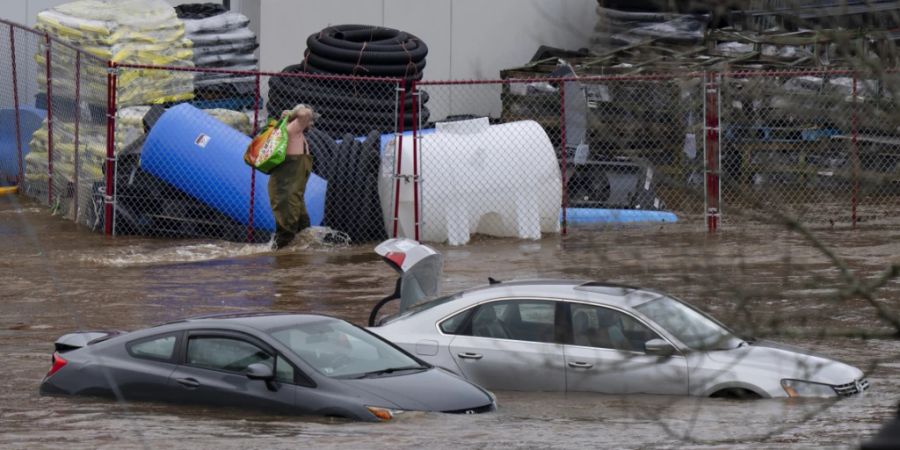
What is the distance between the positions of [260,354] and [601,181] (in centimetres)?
1273

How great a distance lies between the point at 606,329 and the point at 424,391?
4.92 feet

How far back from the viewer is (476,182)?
63.7 ft

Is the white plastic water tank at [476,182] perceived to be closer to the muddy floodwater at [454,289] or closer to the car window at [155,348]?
the muddy floodwater at [454,289]

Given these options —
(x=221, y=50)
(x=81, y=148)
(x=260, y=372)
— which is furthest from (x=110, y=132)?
(x=260, y=372)

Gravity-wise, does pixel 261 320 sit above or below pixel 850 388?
above

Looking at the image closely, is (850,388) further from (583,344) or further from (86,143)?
(86,143)

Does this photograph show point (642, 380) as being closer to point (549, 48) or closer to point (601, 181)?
point (601, 181)

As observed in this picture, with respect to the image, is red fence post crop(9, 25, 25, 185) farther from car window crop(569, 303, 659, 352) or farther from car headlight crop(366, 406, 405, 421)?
car headlight crop(366, 406, 405, 421)

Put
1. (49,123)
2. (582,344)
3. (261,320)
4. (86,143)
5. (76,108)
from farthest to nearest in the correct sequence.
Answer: (49,123) < (76,108) < (86,143) < (582,344) < (261,320)

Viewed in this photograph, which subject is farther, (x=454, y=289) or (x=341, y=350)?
(x=454, y=289)

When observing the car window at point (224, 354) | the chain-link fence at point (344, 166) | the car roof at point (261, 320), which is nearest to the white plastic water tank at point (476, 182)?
the chain-link fence at point (344, 166)

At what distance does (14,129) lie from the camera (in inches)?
939

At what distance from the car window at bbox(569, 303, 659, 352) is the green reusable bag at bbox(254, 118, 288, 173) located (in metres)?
7.90

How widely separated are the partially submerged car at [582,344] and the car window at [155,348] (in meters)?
1.67
